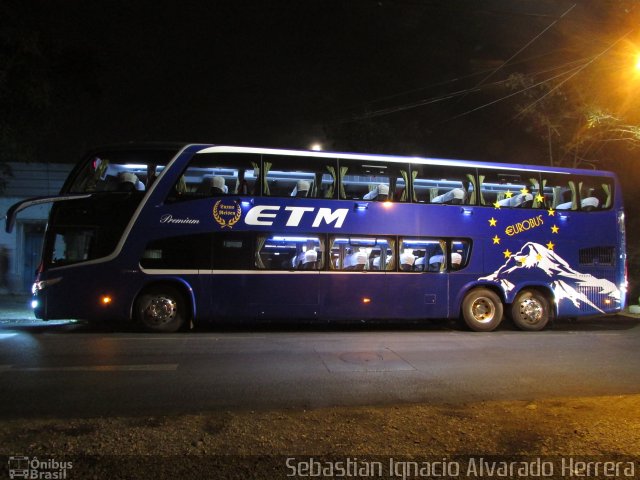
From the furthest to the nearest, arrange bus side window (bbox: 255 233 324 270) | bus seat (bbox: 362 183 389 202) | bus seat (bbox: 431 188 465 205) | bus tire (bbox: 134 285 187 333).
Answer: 1. bus seat (bbox: 431 188 465 205)
2. bus seat (bbox: 362 183 389 202)
3. bus side window (bbox: 255 233 324 270)
4. bus tire (bbox: 134 285 187 333)

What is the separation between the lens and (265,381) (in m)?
6.61

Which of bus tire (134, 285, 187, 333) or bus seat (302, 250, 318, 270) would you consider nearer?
bus tire (134, 285, 187, 333)

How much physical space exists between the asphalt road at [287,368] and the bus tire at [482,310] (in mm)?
435

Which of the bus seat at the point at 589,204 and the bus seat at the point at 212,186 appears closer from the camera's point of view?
the bus seat at the point at 212,186

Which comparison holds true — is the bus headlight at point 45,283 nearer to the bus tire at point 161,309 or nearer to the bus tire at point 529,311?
the bus tire at point 161,309

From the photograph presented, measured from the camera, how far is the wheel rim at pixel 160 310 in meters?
10.5

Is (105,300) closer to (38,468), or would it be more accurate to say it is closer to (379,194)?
(379,194)

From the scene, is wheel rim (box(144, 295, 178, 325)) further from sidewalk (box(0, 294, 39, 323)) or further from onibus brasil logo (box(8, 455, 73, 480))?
onibus brasil logo (box(8, 455, 73, 480))

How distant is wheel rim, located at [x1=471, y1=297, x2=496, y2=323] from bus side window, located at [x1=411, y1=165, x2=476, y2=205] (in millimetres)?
2363

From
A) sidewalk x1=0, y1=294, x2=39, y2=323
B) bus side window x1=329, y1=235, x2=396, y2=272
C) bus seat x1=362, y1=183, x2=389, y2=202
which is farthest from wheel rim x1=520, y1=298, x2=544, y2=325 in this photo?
sidewalk x1=0, y1=294, x2=39, y2=323

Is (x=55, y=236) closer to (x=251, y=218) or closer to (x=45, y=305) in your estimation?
(x=45, y=305)

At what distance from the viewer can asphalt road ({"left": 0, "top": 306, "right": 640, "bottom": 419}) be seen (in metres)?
5.73

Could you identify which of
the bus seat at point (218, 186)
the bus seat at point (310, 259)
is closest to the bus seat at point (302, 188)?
the bus seat at point (310, 259)

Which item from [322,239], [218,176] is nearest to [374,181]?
[322,239]
